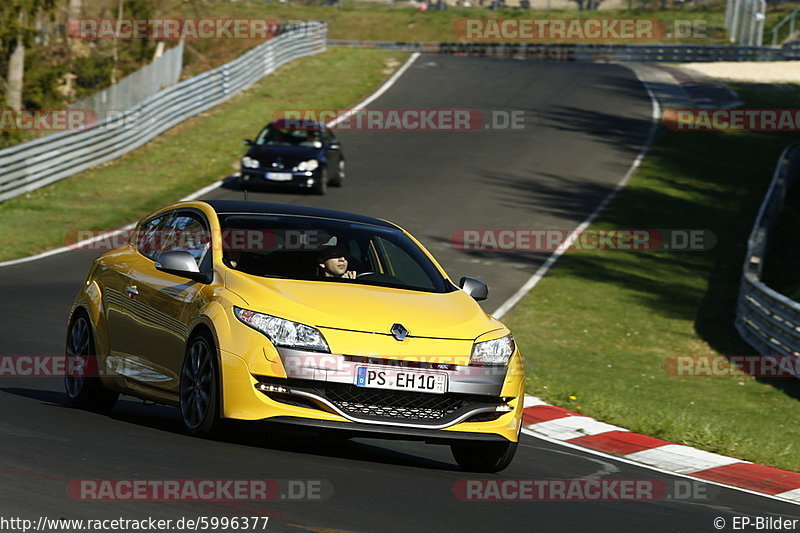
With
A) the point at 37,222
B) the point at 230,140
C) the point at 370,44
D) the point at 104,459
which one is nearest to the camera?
the point at 104,459

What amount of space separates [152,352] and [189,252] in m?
0.72

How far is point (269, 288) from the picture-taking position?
8.36m

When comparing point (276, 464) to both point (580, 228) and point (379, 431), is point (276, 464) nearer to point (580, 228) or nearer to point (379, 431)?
point (379, 431)

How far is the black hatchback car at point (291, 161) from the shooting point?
28469 millimetres

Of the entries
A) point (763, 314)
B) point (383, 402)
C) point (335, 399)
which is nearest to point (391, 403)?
point (383, 402)

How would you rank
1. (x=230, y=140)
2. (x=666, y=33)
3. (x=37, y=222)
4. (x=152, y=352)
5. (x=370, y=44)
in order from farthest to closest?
(x=666, y=33), (x=370, y=44), (x=230, y=140), (x=37, y=222), (x=152, y=352)

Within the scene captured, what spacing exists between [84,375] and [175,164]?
2307cm

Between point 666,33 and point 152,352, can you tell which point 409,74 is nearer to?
point 666,33

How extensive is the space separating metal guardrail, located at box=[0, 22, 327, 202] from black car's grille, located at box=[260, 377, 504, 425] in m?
20.8

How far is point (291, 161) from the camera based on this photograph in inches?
1126

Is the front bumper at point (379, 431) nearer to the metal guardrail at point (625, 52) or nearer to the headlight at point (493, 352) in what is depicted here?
the headlight at point (493, 352)

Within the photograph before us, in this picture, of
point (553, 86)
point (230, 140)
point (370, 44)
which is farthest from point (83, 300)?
point (370, 44)

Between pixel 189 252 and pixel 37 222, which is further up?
pixel 189 252

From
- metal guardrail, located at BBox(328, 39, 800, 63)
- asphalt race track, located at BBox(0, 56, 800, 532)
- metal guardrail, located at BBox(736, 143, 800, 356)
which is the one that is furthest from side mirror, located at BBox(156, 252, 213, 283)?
metal guardrail, located at BBox(328, 39, 800, 63)
